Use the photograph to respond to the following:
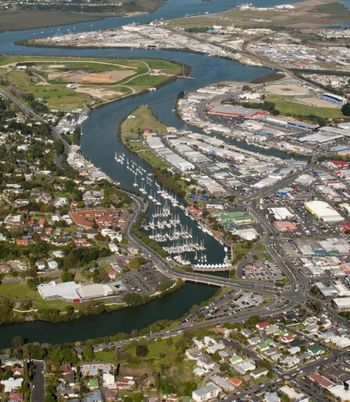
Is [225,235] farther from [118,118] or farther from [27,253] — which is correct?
[118,118]

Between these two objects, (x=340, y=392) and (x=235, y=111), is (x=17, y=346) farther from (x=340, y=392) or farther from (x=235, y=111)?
(x=235, y=111)

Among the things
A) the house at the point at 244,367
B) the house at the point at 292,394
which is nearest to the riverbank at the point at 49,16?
the house at the point at 244,367

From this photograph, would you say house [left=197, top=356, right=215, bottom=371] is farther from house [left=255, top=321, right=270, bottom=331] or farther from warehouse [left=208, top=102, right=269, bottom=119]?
warehouse [left=208, top=102, right=269, bottom=119]

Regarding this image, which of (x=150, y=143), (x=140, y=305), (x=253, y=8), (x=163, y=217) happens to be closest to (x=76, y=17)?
(x=253, y=8)

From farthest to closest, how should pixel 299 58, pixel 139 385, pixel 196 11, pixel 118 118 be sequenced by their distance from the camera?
pixel 196 11
pixel 299 58
pixel 118 118
pixel 139 385

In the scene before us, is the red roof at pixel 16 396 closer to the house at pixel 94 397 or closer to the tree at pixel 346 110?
the house at pixel 94 397

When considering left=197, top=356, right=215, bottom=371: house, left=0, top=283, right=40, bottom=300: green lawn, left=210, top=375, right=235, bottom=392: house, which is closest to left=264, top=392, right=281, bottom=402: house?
left=210, top=375, right=235, bottom=392: house

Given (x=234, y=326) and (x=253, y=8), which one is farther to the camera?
(x=253, y=8)

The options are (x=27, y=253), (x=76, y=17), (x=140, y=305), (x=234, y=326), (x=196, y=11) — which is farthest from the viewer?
(x=196, y=11)
